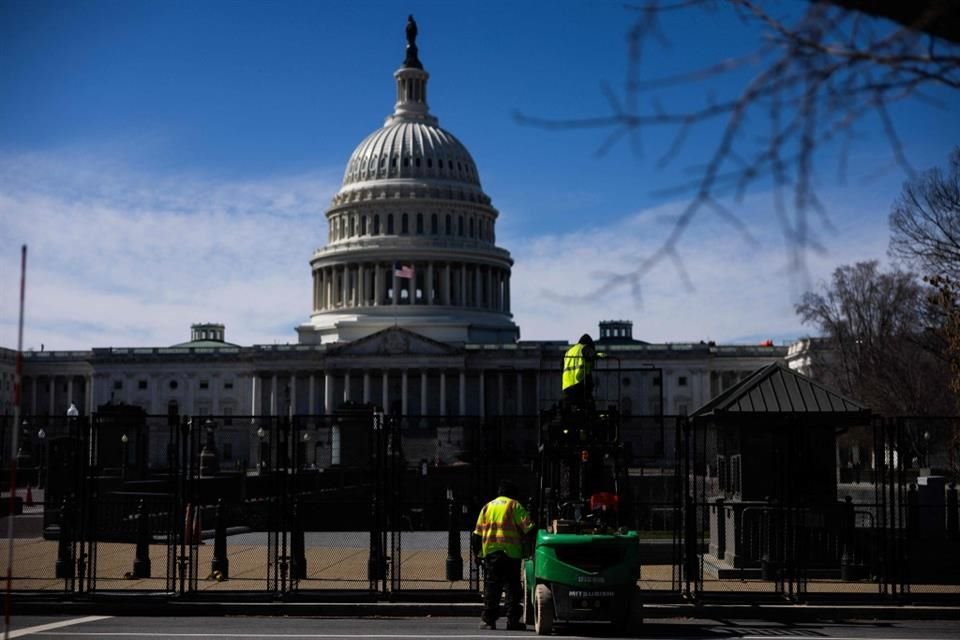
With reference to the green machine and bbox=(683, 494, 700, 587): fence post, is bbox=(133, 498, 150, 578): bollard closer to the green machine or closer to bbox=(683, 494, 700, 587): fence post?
the green machine

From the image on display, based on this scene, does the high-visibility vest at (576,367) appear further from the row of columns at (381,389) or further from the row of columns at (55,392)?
the row of columns at (55,392)

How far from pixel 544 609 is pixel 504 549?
126cm

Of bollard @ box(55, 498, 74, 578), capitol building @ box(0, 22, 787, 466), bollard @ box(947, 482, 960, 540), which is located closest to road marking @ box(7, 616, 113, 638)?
bollard @ box(55, 498, 74, 578)

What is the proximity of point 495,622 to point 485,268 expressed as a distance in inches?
5255

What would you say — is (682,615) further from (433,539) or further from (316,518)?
(316,518)

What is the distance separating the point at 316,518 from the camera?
44906mm

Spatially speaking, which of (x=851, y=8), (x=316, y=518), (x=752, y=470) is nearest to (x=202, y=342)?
(x=316, y=518)

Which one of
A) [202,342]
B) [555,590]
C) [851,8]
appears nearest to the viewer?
[851,8]

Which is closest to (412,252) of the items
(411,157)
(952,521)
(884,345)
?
(411,157)

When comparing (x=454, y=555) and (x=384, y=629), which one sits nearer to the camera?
(x=384, y=629)

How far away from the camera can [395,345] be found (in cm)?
13412

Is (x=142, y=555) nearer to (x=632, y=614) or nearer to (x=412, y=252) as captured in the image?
(x=632, y=614)

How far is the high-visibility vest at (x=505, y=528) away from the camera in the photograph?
1875cm

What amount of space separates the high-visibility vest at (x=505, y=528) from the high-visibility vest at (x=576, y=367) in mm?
1865
